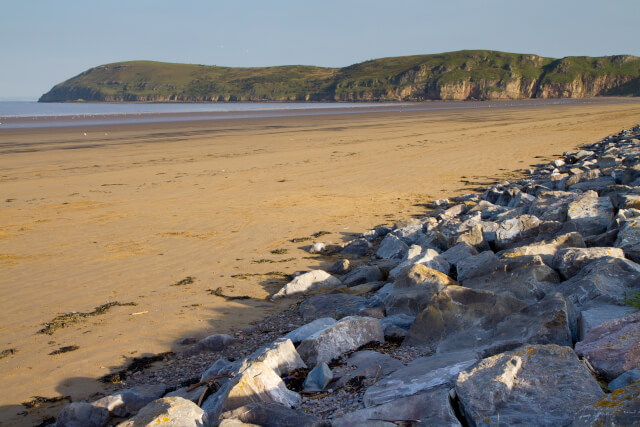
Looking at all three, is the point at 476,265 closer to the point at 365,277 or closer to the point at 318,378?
the point at 365,277

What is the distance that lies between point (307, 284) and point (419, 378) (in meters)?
3.29

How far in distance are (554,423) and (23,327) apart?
16.6ft

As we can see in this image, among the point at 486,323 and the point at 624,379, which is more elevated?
the point at 624,379

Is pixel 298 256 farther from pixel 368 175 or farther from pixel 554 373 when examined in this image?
pixel 368 175

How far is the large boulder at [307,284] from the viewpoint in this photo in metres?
6.12

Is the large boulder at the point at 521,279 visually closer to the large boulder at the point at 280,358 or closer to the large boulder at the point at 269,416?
the large boulder at the point at 280,358

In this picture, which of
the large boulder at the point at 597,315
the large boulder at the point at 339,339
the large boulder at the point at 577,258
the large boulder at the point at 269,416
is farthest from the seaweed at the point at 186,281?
the large boulder at the point at 597,315

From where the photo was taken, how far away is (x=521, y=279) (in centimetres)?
446

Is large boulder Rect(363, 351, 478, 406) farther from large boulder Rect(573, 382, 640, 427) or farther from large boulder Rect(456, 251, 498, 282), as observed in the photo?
large boulder Rect(456, 251, 498, 282)

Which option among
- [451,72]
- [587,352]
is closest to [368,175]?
[587,352]

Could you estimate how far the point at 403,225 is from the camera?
834cm

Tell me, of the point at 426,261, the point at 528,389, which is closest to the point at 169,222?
the point at 426,261

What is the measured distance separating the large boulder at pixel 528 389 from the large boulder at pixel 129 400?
2343mm

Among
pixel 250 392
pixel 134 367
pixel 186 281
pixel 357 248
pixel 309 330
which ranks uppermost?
pixel 250 392
